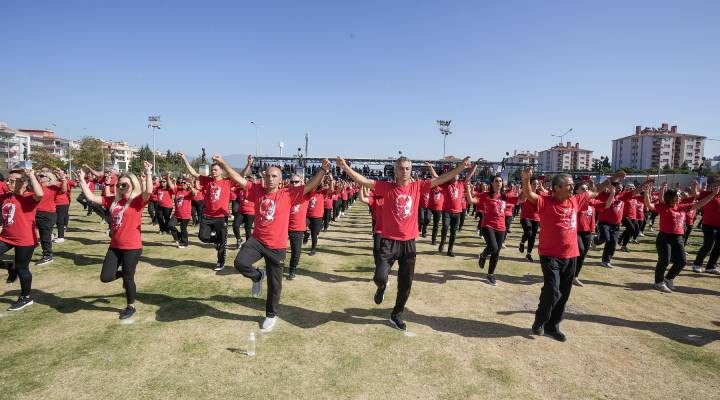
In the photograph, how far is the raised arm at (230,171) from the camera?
18.0 ft

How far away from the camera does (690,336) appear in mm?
5684

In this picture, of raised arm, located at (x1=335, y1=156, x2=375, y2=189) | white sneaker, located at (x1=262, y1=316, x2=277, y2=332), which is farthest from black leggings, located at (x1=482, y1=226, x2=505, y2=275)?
white sneaker, located at (x1=262, y1=316, x2=277, y2=332)

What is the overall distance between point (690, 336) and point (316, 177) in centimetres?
594

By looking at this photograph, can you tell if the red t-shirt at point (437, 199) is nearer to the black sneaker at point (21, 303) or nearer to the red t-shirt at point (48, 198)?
the red t-shirt at point (48, 198)

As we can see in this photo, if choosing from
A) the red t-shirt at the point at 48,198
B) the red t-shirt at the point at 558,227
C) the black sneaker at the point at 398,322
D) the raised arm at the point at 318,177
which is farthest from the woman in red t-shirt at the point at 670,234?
the red t-shirt at the point at 48,198

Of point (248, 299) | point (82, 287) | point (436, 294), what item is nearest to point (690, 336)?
point (436, 294)

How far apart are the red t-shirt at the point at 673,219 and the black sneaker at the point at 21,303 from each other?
461 inches

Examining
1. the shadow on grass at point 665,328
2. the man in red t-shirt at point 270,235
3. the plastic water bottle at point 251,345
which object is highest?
the man in red t-shirt at point 270,235

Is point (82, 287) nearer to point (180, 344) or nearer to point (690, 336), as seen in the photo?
point (180, 344)

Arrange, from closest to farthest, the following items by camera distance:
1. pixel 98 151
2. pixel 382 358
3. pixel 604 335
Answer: pixel 382 358, pixel 604 335, pixel 98 151

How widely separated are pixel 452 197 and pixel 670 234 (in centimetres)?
499

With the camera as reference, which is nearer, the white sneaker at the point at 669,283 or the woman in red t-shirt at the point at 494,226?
the woman in red t-shirt at the point at 494,226

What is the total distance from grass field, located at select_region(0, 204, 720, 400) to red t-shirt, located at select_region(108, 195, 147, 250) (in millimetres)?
1104

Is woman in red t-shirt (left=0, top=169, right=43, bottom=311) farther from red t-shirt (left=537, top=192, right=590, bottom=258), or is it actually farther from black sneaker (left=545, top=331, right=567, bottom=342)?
black sneaker (left=545, top=331, right=567, bottom=342)
